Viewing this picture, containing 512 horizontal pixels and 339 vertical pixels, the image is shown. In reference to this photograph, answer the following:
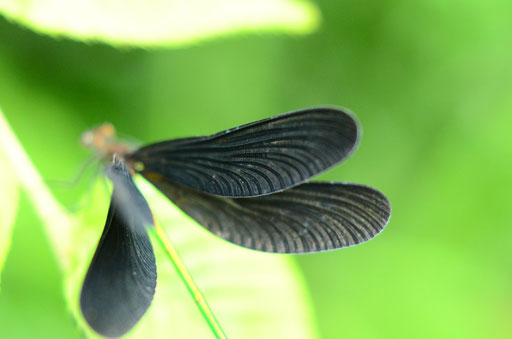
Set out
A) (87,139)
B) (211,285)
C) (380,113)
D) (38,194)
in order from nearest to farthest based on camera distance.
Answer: (38,194) → (211,285) → (87,139) → (380,113)

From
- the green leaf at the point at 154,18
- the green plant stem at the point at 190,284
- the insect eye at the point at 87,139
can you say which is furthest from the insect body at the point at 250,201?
the insect eye at the point at 87,139

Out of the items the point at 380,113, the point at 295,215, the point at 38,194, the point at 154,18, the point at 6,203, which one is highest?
the point at 380,113

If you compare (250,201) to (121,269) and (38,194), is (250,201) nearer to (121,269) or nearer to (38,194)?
(121,269)

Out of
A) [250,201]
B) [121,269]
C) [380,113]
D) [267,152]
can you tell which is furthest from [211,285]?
[380,113]

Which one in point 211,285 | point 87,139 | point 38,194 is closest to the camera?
point 38,194

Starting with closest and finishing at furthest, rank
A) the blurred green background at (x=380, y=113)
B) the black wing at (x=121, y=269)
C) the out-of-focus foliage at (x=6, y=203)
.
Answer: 1. the black wing at (x=121, y=269)
2. the out-of-focus foliage at (x=6, y=203)
3. the blurred green background at (x=380, y=113)

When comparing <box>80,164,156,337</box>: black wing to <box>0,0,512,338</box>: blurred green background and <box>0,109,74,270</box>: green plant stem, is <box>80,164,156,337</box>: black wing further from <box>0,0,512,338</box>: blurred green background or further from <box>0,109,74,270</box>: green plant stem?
<box>0,0,512,338</box>: blurred green background

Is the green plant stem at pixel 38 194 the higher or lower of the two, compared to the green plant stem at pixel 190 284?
higher

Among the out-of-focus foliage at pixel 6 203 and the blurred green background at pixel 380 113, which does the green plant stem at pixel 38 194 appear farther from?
the blurred green background at pixel 380 113
